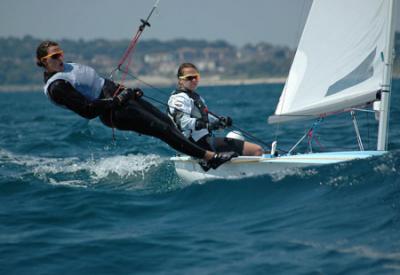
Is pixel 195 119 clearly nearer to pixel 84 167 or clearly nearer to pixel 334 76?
pixel 334 76

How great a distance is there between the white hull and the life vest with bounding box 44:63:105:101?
4.33 feet

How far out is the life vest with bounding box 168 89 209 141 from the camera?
6789mm

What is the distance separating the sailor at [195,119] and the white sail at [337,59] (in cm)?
49

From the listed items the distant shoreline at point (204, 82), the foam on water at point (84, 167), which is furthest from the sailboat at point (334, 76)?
the distant shoreline at point (204, 82)

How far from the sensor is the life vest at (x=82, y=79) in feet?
19.7

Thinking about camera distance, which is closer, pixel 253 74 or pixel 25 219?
pixel 25 219

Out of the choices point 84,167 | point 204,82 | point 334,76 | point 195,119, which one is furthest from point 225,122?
point 204,82

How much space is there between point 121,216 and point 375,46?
2892 mm

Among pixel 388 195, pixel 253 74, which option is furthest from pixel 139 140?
pixel 253 74

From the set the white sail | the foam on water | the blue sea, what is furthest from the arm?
the white sail

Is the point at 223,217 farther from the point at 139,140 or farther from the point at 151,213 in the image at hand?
the point at 139,140

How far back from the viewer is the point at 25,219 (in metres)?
6.14

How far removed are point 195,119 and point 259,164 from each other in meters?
0.76

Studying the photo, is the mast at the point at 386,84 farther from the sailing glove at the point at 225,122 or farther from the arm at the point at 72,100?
the arm at the point at 72,100
